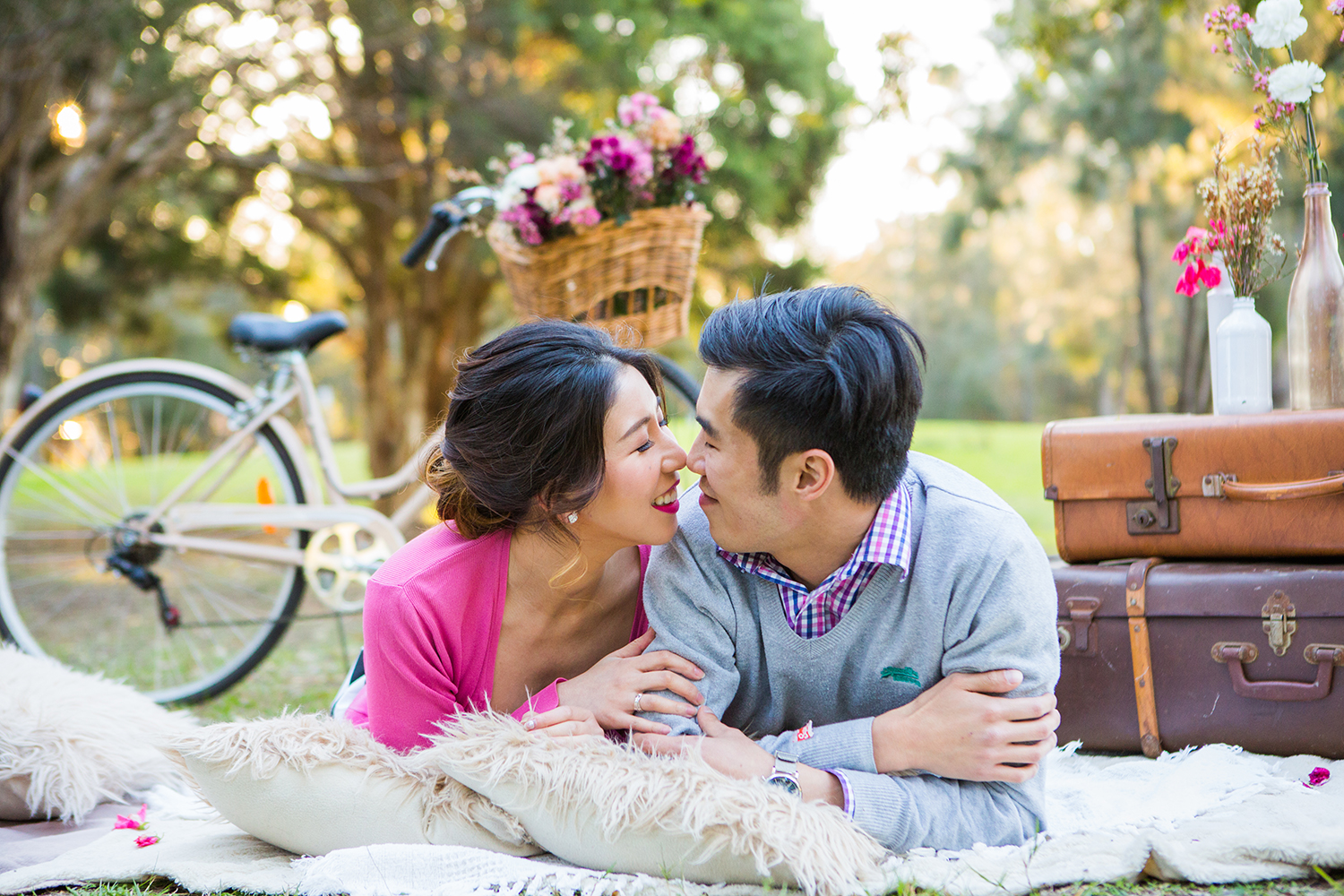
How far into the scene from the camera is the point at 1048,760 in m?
2.34

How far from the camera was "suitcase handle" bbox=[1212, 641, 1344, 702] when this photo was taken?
2.10m

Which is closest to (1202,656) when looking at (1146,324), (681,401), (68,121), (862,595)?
(862,595)

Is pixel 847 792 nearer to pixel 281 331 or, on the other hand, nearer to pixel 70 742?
pixel 70 742

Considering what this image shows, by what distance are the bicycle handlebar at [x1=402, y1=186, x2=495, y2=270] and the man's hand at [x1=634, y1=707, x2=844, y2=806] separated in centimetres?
188

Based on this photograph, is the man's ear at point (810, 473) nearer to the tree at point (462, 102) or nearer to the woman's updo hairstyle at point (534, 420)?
the woman's updo hairstyle at point (534, 420)

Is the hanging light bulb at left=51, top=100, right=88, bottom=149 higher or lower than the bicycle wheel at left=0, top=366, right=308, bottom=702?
higher

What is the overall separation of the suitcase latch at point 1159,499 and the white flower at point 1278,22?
3.12 feet

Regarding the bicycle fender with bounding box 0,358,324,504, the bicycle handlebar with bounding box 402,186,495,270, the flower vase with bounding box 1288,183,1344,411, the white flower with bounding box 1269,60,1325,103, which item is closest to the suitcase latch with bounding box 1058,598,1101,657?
the flower vase with bounding box 1288,183,1344,411

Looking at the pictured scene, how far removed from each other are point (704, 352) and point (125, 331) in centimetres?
900

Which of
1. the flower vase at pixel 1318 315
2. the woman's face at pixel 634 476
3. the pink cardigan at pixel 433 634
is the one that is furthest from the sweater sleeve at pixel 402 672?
the flower vase at pixel 1318 315

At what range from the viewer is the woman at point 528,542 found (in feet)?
6.14

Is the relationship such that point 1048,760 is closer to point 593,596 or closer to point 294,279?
point 593,596

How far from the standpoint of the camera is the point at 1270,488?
2203 mm

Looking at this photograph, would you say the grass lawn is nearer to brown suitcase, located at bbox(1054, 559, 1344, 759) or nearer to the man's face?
brown suitcase, located at bbox(1054, 559, 1344, 759)
